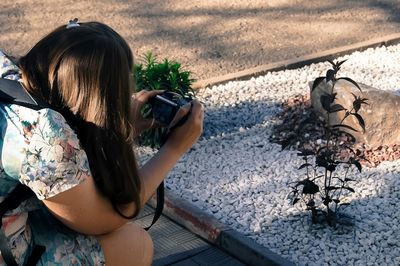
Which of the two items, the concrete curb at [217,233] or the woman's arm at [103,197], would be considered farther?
the concrete curb at [217,233]

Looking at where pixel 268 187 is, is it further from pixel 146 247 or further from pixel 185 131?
pixel 185 131

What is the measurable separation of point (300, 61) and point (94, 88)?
4038mm

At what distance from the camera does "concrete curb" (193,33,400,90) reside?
543 centimetres

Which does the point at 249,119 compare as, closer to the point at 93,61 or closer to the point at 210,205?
the point at 210,205

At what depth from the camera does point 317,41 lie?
6.50 m

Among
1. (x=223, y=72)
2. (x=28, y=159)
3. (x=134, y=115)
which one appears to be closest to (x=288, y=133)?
(x=223, y=72)

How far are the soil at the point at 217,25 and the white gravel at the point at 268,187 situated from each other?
91 centimetres

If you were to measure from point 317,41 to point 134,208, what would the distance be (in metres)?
4.65

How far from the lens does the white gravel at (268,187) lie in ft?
10.5

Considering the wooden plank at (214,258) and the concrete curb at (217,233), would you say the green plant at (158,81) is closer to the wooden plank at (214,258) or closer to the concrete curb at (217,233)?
the concrete curb at (217,233)

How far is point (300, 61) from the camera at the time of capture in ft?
19.1

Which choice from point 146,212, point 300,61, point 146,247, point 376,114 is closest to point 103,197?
point 146,247

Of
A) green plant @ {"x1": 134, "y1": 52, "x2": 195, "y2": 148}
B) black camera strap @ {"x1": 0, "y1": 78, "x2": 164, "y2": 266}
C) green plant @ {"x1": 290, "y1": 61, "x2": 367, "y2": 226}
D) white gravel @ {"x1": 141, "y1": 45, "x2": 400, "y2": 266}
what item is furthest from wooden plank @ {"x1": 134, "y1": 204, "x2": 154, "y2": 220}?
black camera strap @ {"x1": 0, "y1": 78, "x2": 164, "y2": 266}

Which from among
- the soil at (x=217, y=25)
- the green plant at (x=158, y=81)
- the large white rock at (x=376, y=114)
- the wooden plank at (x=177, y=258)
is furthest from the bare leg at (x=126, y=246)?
the soil at (x=217, y=25)
